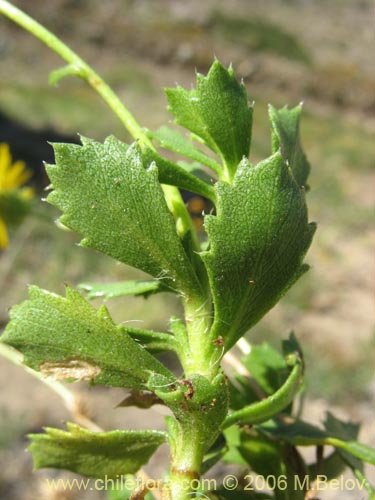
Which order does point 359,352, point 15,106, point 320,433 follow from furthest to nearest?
point 15,106 → point 359,352 → point 320,433

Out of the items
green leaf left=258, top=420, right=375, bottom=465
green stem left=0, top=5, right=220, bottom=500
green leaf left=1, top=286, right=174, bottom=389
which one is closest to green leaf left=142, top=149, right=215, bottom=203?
green stem left=0, top=5, right=220, bottom=500

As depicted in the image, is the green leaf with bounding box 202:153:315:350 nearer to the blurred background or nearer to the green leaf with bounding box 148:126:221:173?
the green leaf with bounding box 148:126:221:173

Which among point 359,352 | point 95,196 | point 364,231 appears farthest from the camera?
point 364,231

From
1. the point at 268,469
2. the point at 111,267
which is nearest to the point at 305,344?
the point at 111,267

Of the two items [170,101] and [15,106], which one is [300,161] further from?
[15,106]

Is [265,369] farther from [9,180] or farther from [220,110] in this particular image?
[9,180]

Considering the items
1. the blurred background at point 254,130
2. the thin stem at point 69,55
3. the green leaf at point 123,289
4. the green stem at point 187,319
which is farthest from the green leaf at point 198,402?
→ the blurred background at point 254,130

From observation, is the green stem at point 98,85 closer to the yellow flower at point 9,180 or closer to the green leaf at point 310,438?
Result: the green leaf at point 310,438
